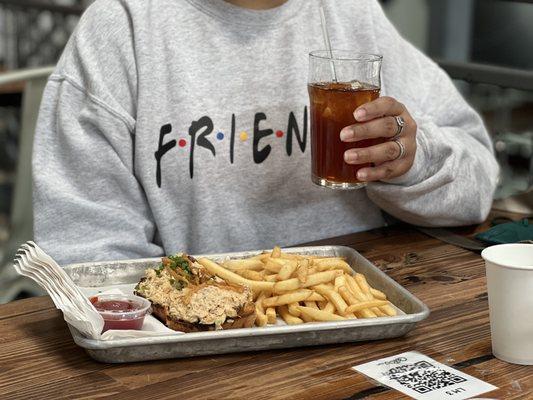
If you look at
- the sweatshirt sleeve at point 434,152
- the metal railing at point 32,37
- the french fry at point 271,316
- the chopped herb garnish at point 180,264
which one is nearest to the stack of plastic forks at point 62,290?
the chopped herb garnish at point 180,264

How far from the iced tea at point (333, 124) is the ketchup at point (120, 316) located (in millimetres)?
507

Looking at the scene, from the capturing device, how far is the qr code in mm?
1353

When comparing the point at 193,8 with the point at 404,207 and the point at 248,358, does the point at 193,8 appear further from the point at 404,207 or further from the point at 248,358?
the point at 248,358

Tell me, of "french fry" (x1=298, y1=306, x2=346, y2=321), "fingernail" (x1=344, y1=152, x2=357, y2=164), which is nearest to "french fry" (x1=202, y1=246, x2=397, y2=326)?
"french fry" (x1=298, y1=306, x2=346, y2=321)

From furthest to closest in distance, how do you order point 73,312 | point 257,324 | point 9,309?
point 9,309
point 257,324
point 73,312

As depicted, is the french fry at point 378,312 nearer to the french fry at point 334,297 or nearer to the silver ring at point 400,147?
the french fry at point 334,297

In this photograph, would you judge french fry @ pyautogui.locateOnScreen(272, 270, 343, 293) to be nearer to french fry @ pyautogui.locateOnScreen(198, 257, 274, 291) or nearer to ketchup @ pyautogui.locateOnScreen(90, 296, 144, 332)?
french fry @ pyautogui.locateOnScreen(198, 257, 274, 291)

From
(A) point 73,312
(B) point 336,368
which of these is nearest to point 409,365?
(B) point 336,368

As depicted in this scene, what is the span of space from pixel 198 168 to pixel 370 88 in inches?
18.0

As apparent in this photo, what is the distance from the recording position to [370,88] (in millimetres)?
1791

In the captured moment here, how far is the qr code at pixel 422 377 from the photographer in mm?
1353

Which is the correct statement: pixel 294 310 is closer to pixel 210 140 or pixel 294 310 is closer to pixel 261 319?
pixel 261 319

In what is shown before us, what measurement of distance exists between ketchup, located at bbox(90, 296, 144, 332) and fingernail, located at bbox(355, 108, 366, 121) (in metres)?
0.53

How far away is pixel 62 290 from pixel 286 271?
357 millimetres
